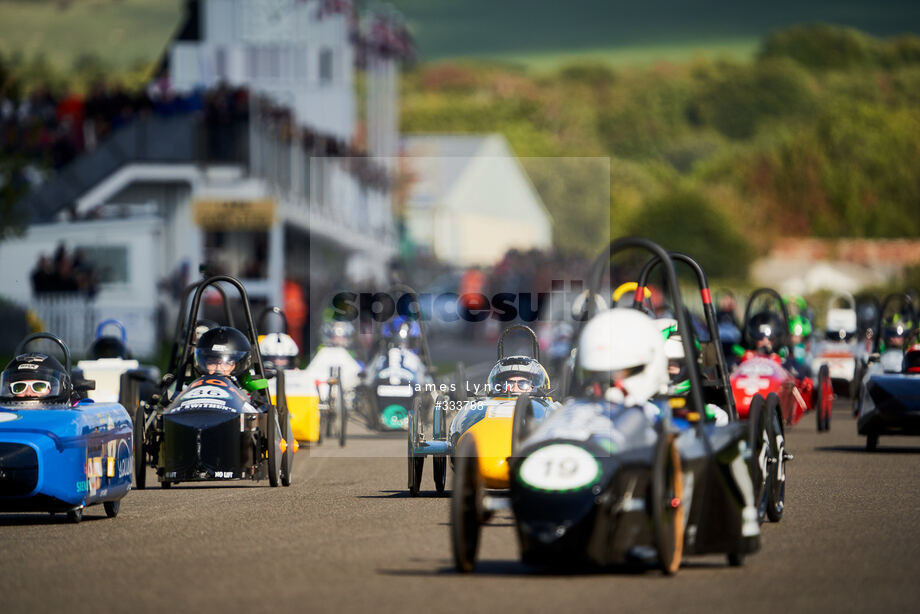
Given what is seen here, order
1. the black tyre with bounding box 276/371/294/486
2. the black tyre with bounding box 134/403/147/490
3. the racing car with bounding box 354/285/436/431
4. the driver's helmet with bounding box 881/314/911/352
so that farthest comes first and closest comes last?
the driver's helmet with bounding box 881/314/911/352 → the racing car with bounding box 354/285/436/431 → the black tyre with bounding box 276/371/294/486 → the black tyre with bounding box 134/403/147/490

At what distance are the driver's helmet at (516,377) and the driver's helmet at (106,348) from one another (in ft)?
23.2

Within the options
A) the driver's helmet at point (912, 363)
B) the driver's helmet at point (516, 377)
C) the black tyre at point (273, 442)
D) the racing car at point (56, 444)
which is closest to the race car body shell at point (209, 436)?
the black tyre at point (273, 442)

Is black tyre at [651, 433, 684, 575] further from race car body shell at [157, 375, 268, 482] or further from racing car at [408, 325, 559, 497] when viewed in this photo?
race car body shell at [157, 375, 268, 482]

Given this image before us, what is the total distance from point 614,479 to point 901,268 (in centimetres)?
8214

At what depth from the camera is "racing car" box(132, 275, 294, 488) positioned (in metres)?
16.5

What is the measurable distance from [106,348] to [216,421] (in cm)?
628

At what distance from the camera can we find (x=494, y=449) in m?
14.9

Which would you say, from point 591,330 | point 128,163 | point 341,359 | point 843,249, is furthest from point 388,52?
A: point 591,330

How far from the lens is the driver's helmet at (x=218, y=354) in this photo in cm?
1723

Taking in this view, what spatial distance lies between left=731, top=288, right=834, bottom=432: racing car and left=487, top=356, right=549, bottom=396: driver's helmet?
5237mm

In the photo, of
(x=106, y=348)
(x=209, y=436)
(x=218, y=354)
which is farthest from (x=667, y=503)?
(x=106, y=348)

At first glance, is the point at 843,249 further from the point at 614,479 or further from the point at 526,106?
the point at 614,479

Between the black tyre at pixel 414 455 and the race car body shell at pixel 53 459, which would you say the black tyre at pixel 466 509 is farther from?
the black tyre at pixel 414 455

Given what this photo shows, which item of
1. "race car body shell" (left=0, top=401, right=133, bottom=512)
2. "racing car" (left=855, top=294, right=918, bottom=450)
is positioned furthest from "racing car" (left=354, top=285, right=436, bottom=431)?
"race car body shell" (left=0, top=401, right=133, bottom=512)
